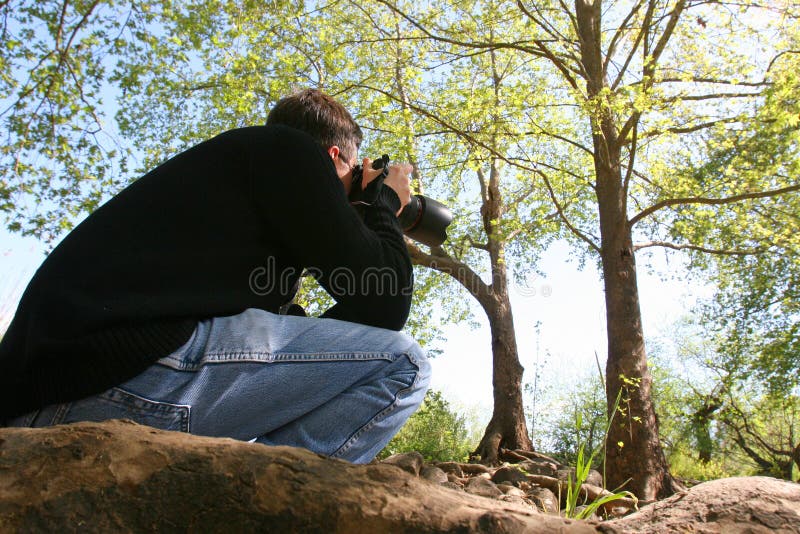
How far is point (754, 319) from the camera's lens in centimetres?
1046

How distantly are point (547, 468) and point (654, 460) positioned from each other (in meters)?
1.36

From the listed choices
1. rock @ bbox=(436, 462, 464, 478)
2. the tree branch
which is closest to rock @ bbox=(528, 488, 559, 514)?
rock @ bbox=(436, 462, 464, 478)

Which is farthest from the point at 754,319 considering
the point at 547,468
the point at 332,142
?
the point at 332,142

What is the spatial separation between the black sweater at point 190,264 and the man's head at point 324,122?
0.31 meters

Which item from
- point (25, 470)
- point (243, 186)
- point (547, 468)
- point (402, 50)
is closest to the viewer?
point (25, 470)

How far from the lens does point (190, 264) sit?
137 centimetres

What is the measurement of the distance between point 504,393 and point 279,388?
817cm

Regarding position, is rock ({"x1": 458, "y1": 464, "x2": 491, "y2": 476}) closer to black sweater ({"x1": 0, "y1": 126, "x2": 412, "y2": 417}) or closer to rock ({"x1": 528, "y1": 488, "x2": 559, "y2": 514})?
rock ({"x1": 528, "y1": 488, "x2": 559, "y2": 514})

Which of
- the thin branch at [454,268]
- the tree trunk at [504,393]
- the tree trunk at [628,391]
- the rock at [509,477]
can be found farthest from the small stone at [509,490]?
the thin branch at [454,268]

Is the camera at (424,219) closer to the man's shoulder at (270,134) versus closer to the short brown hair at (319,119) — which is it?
the short brown hair at (319,119)

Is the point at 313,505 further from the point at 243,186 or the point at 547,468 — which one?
the point at 547,468

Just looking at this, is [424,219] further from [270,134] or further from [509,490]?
[509,490]

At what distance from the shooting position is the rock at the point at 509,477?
5.10 m

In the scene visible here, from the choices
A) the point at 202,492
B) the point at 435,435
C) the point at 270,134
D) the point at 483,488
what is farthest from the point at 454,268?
the point at 202,492
